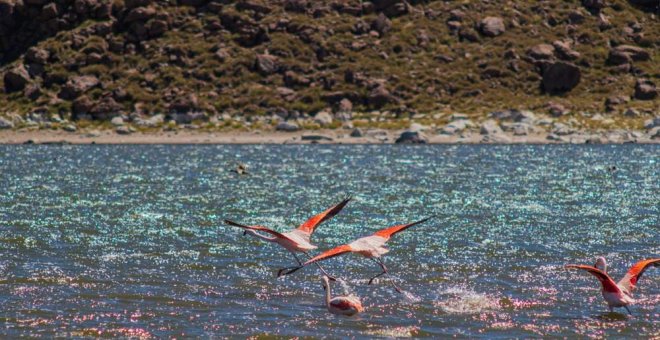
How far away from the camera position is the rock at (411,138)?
7331 cm

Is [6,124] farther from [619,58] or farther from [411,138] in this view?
[619,58]

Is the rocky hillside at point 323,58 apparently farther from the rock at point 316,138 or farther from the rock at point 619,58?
the rock at point 316,138

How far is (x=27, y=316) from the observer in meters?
15.2

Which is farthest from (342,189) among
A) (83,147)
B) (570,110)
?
(570,110)

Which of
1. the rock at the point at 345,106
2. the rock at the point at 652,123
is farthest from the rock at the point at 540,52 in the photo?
the rock at the point at 345,106

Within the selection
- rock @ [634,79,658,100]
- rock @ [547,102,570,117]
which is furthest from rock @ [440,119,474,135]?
rock @ [634,79,658,100]

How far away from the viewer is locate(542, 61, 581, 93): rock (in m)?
89.1

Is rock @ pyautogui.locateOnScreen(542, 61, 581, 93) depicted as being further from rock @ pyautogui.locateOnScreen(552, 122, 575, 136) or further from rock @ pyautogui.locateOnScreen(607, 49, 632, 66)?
rock @ pyautogui.locateOnScreen(552, 122, 575, 136)

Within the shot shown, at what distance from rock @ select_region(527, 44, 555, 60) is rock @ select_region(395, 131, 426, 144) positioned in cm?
2441

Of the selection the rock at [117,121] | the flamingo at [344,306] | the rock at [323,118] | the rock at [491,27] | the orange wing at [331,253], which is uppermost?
the orange wing at [331,253]

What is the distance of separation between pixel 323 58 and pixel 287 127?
1640cm

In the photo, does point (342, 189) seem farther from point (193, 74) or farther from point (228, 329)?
point (193, 74)

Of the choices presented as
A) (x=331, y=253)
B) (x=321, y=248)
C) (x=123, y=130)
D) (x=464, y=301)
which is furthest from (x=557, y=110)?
(x=331, y=253)

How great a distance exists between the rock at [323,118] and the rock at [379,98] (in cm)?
434
